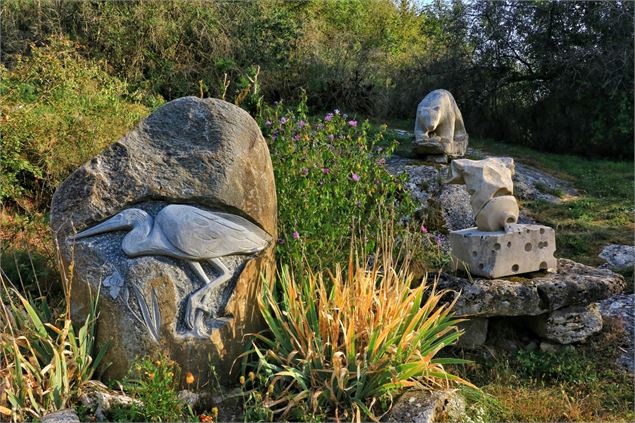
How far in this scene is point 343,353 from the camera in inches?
161

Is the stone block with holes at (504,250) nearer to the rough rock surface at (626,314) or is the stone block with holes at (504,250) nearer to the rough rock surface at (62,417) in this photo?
the rough rock surface at (626,314)

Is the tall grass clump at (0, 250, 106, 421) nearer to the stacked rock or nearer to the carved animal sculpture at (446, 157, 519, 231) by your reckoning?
the stacked rock

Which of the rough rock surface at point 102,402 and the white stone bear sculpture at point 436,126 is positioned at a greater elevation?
the white stone bear sculpture at point 436,126

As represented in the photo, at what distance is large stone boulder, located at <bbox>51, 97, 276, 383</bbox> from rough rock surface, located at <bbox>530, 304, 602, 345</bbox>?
244 cm

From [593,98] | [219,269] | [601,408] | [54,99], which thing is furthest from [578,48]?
[219,269]

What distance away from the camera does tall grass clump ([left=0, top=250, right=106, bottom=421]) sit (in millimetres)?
3756

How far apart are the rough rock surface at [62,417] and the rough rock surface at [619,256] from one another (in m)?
5.98

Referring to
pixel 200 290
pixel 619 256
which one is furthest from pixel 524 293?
pixel 619 256

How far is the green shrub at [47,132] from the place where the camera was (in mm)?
7857

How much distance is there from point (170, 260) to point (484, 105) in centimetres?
1360

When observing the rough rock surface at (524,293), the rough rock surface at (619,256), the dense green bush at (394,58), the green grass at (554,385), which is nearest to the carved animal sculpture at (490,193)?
the rough rock surface at (524,293)

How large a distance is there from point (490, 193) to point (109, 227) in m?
2.98

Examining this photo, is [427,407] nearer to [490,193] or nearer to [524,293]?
[524,293]

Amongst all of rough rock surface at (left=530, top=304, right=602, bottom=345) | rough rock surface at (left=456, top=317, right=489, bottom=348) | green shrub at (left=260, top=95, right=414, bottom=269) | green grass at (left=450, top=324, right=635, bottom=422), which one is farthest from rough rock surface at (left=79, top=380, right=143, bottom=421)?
rough rock surface at (left=530, top=304, right=602, bottom=345)
